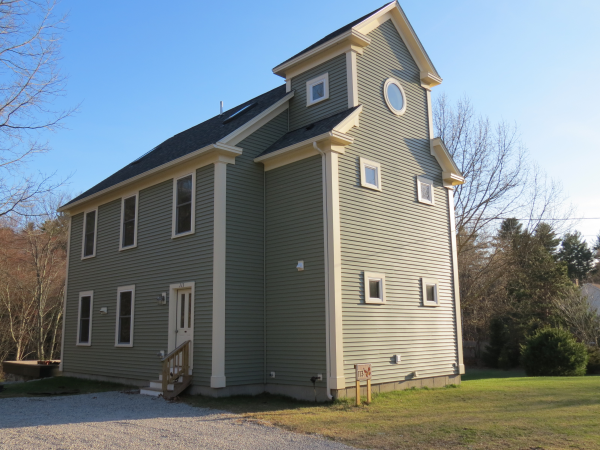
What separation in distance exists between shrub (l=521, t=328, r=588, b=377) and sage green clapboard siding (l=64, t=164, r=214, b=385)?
13516 mm

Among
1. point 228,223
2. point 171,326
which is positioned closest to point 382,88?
point 228,223

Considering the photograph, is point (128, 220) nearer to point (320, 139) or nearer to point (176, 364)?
point (176, 364)

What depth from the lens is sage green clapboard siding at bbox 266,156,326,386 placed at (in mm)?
10750

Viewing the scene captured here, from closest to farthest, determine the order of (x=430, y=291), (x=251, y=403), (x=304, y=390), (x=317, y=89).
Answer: (x=251, y=403) → (x=304, y=390) → (x=317, y=89) → (x=430, y=291)

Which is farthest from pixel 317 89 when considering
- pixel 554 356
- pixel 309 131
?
pixel 554 356

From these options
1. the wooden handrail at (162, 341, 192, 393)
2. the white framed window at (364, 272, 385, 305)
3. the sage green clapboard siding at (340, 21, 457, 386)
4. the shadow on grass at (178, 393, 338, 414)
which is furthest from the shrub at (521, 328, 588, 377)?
the wooden handrail at (162, 341, 192, 393)

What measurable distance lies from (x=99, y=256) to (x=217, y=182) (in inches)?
257

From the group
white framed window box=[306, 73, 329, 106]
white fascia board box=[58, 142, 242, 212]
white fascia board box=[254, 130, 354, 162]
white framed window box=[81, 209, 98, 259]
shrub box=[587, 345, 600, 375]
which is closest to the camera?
white fascia board box=[254, 130, 354, 162]

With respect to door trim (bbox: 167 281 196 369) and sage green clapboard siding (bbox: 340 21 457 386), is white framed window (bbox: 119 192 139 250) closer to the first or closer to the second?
door trim (bbox: 167 281 196 369)

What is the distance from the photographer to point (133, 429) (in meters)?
7.82

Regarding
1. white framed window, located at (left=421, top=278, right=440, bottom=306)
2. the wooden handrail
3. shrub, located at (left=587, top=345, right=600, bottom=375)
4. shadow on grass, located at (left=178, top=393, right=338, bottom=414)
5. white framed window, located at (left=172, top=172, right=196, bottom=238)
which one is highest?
white framed window, located at (left=172, top=172, right=196, bottom=238)

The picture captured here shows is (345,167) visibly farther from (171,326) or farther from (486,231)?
(486,231)

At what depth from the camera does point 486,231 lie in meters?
25.1

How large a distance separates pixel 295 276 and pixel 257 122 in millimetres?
3990
